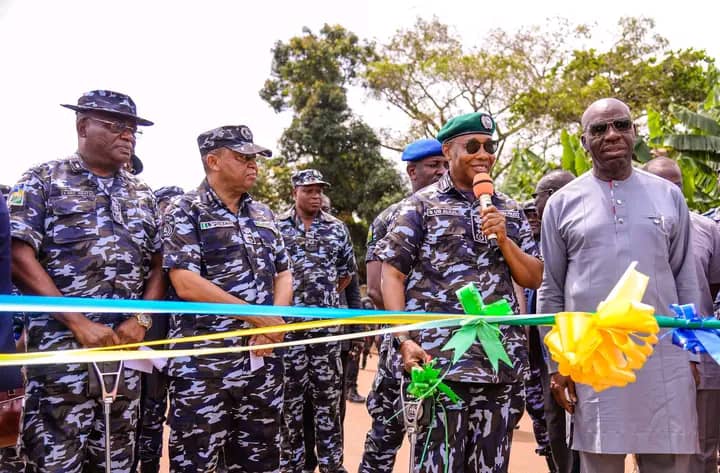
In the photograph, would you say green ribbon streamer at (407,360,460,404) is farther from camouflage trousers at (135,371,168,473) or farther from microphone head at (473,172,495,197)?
camouflage trousers at (135,371,168,473)

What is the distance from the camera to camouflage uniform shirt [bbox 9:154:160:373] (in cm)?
370

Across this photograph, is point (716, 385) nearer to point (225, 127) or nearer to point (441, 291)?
point (441, 291)

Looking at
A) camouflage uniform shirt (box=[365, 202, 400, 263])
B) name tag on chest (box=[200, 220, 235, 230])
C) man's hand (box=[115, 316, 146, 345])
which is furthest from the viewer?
camouflage uniform shirt (box=[365, 202, 400, 263])

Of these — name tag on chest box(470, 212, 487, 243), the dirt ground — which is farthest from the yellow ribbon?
the dirt ground

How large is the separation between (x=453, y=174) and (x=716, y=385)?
7.22 ft

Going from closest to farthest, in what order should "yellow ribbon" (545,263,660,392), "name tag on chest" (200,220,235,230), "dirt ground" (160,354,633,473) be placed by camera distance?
"yellow ribbon" (545,263,660,392), "name tag on chest" (200,220,235,230), "dirt ground" (160,354,633,473)

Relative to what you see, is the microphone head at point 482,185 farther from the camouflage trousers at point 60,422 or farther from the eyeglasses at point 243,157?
the camouflage trousers at point 60,422

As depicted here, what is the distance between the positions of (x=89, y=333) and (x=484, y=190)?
203cm

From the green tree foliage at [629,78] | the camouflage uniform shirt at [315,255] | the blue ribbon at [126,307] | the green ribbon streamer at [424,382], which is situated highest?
the green tree foliage at [629,78]

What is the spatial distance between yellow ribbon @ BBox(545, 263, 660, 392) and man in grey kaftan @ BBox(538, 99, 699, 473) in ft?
4.37

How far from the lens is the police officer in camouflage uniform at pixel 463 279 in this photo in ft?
11.4

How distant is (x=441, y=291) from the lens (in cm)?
362

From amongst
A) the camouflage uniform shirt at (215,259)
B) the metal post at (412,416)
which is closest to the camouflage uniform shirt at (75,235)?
the camouflage uniform shirt at (215,259)

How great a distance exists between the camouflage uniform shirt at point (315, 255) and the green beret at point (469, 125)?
2.87 metres
